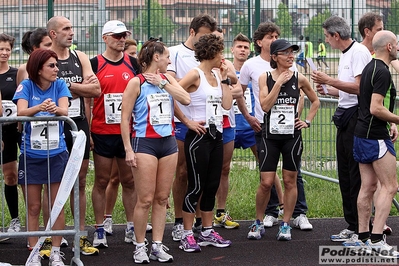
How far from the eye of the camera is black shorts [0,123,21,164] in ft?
27.6

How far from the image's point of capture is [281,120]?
26.9 ft

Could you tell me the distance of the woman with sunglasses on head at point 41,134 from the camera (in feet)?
23.5

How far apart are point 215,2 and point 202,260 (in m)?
5.62

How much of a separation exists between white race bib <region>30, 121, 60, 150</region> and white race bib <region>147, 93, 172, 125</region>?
87 centimetres

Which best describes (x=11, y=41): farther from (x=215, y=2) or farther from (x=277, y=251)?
(x=215, y=2)

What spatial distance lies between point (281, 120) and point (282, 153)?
1.15ft

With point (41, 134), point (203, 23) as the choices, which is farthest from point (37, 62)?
point (203, 23)

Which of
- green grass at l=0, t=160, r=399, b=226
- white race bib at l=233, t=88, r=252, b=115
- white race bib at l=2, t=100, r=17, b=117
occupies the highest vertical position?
white race bib at l=233, t=88, r=252, b=115

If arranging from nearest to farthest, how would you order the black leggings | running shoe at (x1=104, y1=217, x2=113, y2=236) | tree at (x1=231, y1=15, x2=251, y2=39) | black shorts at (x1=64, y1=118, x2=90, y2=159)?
black shorts at (x1=64, y1=118, x2=90, y2=159) < the black leggings < running shoe at (x1=104, y1=217, x2=113, y2=236) < tree at (x1=231, y1=15, x2=251, y2=39)

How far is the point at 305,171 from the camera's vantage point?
1077 cm

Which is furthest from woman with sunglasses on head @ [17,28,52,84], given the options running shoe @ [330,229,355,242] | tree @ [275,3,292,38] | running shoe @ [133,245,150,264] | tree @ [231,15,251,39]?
tree @ [275,3,292,38]

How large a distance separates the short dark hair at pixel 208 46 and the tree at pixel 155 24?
172 inches

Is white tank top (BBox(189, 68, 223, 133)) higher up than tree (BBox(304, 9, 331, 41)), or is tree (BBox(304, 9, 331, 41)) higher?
tree (BBox(304, 9, 331, 41))

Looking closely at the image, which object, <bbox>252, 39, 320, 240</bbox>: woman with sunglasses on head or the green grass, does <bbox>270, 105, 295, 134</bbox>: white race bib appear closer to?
<bbox>252, 39, 320, 240</bbox>: woman with sunglasses on head
